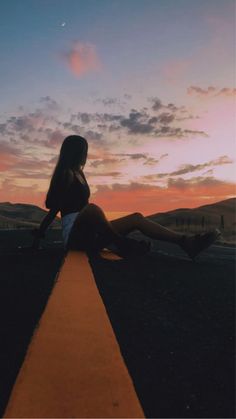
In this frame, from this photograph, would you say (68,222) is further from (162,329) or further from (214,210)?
(214,210)

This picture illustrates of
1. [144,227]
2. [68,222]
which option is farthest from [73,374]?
[68,222]

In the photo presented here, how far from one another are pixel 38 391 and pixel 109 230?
17.0 ft

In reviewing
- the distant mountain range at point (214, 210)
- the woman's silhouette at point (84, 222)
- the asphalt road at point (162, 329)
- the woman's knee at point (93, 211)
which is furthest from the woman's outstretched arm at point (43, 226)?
the distant mountain range at point (214, 210)

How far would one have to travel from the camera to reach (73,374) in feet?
7.02

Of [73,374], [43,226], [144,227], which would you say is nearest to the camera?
[73,374]

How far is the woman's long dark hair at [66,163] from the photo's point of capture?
7.73 meters

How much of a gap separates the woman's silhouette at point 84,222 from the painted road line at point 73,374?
3.51m

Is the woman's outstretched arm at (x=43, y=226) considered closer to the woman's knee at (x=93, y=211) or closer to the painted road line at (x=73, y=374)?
the woman's knee at (x=93, y=211)

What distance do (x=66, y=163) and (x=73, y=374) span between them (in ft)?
19.5

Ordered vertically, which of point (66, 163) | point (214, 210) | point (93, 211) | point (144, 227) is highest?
point (214, 210)

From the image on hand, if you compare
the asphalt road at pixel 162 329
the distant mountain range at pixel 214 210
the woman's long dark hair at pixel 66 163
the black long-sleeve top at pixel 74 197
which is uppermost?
the distant mountain range at pixel 214 210

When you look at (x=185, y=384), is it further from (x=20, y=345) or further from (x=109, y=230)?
(x=109, y=230)

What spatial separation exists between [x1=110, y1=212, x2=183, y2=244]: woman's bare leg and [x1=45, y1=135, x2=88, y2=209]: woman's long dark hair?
3.61 ft

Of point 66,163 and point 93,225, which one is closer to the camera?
point 93,225
